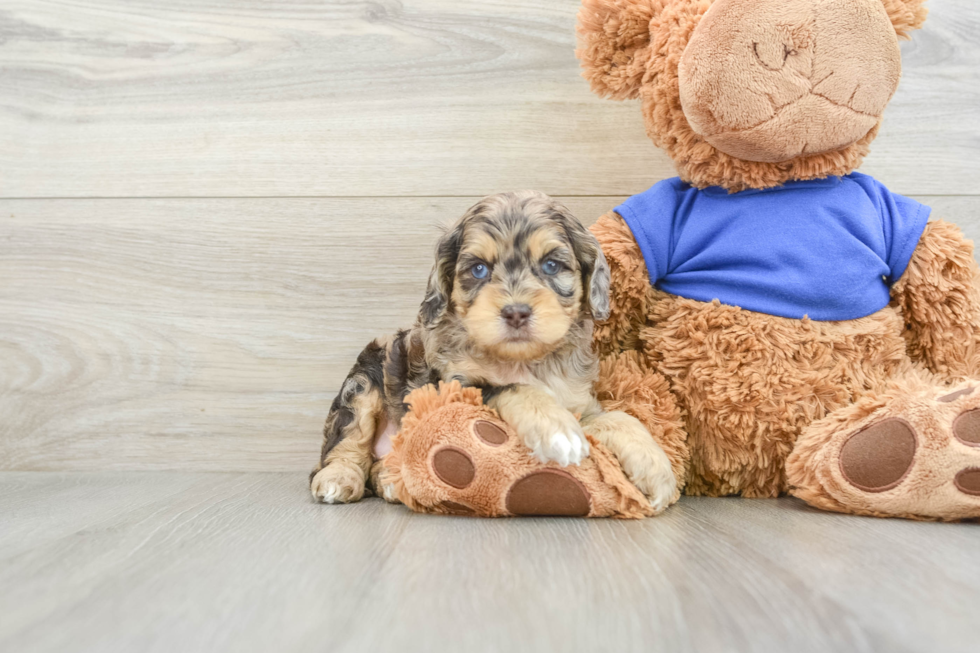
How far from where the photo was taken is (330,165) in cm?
241

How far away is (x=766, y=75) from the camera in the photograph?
1607 millimetres

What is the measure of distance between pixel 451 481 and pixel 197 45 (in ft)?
5.82

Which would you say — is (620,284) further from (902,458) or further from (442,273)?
(902,458)

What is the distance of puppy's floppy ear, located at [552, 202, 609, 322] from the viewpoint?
5.76 ft

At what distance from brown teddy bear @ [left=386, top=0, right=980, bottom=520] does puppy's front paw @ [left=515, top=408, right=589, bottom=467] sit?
0.15ft

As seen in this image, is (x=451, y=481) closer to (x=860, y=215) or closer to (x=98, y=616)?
(x=98, y=616)

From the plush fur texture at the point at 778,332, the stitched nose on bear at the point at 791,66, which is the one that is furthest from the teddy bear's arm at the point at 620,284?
the stitched nose on bear at the point at 791,66

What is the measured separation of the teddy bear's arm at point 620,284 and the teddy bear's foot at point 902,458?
538mm

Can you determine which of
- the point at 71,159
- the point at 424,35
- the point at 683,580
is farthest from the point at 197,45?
the point at 683,580

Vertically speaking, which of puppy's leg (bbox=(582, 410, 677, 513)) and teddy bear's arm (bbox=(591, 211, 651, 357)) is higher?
teddy bear's arm (bbox=(591, 211, 651, 357))

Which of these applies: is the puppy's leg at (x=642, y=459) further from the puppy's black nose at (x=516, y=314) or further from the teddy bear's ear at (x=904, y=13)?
the teddy bear's ear at (x=904, y=13)

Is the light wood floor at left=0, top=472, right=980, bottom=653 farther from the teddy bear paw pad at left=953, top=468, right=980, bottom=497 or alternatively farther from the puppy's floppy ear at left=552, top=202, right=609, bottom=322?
the puppy's floppy ear at left=552, top=202, right=609, bottom=322

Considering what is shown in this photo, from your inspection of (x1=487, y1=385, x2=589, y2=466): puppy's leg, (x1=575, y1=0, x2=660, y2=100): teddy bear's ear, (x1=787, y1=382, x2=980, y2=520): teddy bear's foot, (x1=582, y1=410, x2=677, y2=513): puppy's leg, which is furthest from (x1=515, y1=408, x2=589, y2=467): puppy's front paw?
(x1=575, y1=0, x2=660, y2=100): teddy bear's ear

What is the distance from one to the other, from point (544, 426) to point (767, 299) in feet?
2.24
